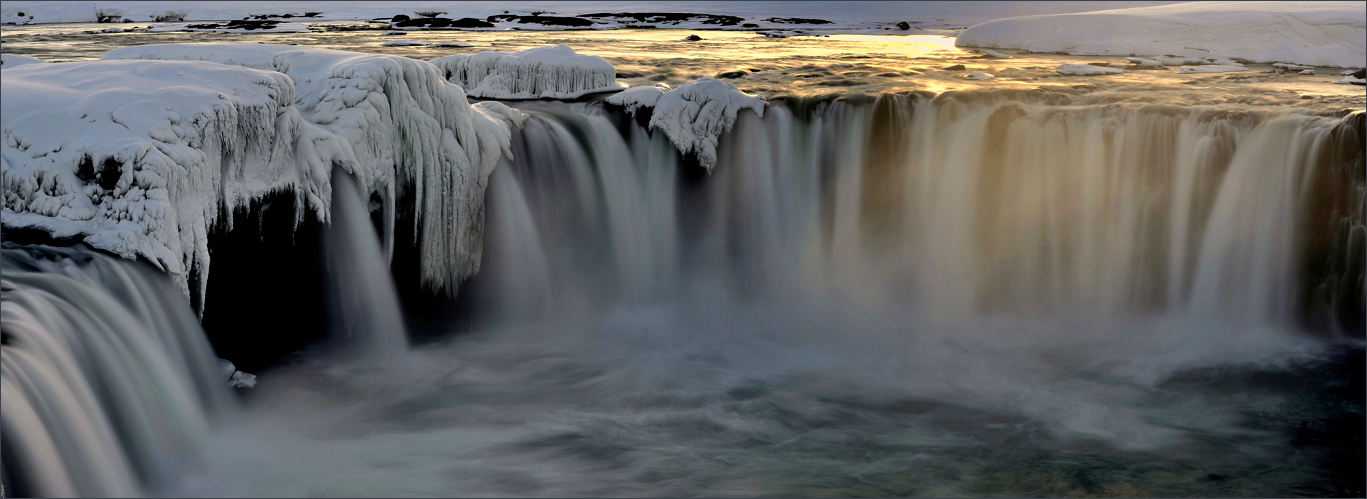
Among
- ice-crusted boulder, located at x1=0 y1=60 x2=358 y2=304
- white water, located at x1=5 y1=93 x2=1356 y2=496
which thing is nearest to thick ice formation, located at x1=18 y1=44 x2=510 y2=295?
ice-crusted boulder, located at x1=0 y1=60 x2=358 y2=304

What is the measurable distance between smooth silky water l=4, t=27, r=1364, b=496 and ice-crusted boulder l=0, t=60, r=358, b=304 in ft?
2.29

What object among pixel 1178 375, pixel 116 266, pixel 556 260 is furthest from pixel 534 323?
pixel 1178 375

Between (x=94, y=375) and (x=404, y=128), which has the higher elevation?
(x=404, y=128)

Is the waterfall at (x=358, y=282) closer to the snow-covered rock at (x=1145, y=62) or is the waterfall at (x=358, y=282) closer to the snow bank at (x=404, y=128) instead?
the snow bank at (x=404, y=128)

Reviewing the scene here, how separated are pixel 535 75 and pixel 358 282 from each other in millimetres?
4257

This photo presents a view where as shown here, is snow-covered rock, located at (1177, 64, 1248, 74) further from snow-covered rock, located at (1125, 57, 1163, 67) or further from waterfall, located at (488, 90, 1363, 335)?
waterfall, located at (488, 90, 1363, 335)

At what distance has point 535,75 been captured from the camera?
33.4 ft

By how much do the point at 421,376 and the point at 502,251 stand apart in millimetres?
1498

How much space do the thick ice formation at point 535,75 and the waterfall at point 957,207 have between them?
118 cm

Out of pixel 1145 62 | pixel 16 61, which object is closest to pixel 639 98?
pixel 16 61

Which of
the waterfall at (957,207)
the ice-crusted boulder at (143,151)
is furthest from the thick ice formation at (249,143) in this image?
the waterfall at (957,207)

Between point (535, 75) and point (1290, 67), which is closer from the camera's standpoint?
point (535, 75)

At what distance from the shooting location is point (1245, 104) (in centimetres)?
879

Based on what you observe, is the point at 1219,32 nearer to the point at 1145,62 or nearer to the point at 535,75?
the point at 1145,62
